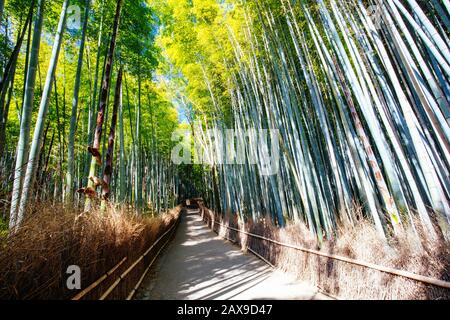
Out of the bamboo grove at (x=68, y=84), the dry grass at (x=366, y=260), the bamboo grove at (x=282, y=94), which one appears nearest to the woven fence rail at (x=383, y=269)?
the dry grass at (x=366, y=260)

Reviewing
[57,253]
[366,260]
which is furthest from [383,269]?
[57,253]

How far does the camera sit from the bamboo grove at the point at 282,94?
7.24 ft

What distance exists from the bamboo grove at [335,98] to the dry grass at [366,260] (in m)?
0.18

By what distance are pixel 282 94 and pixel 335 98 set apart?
147cm

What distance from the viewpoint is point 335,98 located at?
306cm

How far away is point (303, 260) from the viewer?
12.2 ft

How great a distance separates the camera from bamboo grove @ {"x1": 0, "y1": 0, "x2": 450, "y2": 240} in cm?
221

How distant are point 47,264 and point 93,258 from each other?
2.11 ft

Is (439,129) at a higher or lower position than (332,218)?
higher

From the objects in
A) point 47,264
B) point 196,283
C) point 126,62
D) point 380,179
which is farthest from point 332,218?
point 126,62

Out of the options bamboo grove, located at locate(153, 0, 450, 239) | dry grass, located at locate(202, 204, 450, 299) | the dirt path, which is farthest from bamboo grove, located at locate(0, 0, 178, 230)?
dry grass, located at locate(202, 204, 450, 299)

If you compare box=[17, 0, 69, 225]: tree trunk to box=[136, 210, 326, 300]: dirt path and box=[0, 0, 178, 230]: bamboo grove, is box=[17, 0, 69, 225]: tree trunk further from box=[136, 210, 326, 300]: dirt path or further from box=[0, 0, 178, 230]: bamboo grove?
box=[136, 210, 326, 300]: dirt path

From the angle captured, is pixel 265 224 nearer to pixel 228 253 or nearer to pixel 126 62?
pixel 228 253

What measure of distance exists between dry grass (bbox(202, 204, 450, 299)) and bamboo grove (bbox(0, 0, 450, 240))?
0.55 feet
